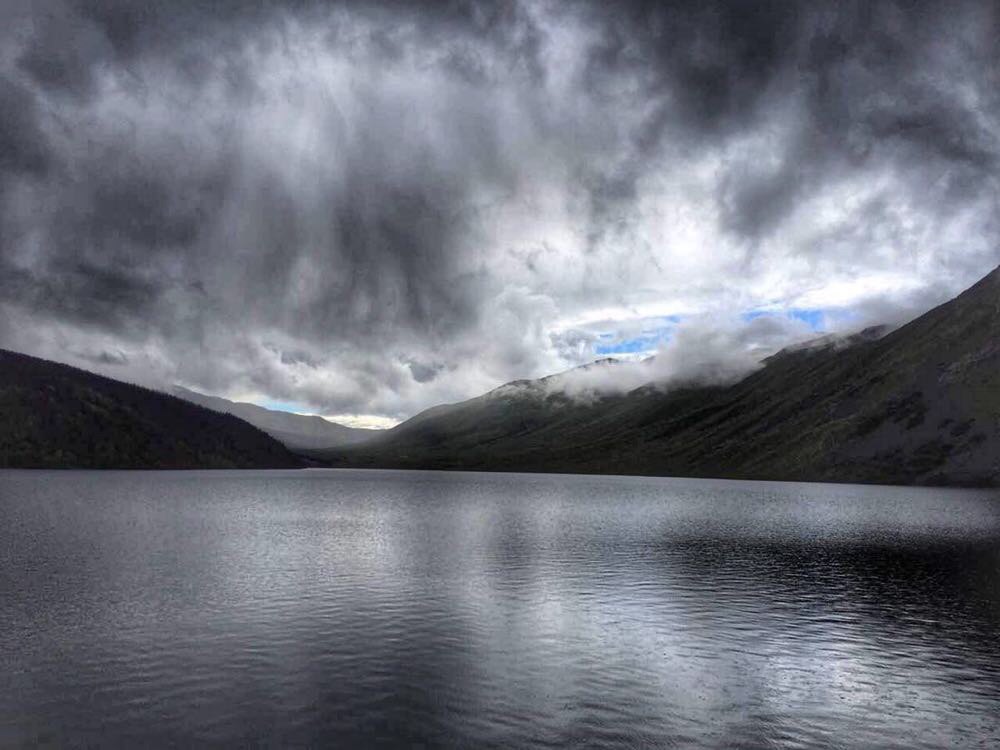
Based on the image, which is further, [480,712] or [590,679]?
[590,679]

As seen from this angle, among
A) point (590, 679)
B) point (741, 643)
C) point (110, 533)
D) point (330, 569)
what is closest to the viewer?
point (590, 679)

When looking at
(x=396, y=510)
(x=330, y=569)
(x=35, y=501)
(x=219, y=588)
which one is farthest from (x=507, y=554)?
(x=35, y=501)

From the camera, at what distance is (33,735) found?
1101 inches

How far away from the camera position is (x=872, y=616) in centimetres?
5400

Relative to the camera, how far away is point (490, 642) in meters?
43.6

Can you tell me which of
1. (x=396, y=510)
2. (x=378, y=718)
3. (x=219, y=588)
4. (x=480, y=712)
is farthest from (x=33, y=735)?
(x=396, y=510)

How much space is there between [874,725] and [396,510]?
130 meters

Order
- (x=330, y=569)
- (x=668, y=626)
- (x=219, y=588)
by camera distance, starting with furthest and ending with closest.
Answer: (x=330, y=569) < (x=219, y=588) < (x=668, y=626)

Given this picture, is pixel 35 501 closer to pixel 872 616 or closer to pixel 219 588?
pixel 219 588

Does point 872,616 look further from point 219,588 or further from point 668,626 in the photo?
point 219,588

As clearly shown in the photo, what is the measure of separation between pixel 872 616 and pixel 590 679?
3095cm

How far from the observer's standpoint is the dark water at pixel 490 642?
30.3 meters

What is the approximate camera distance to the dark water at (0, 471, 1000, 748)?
30.3 meters

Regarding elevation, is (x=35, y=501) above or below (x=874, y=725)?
above
